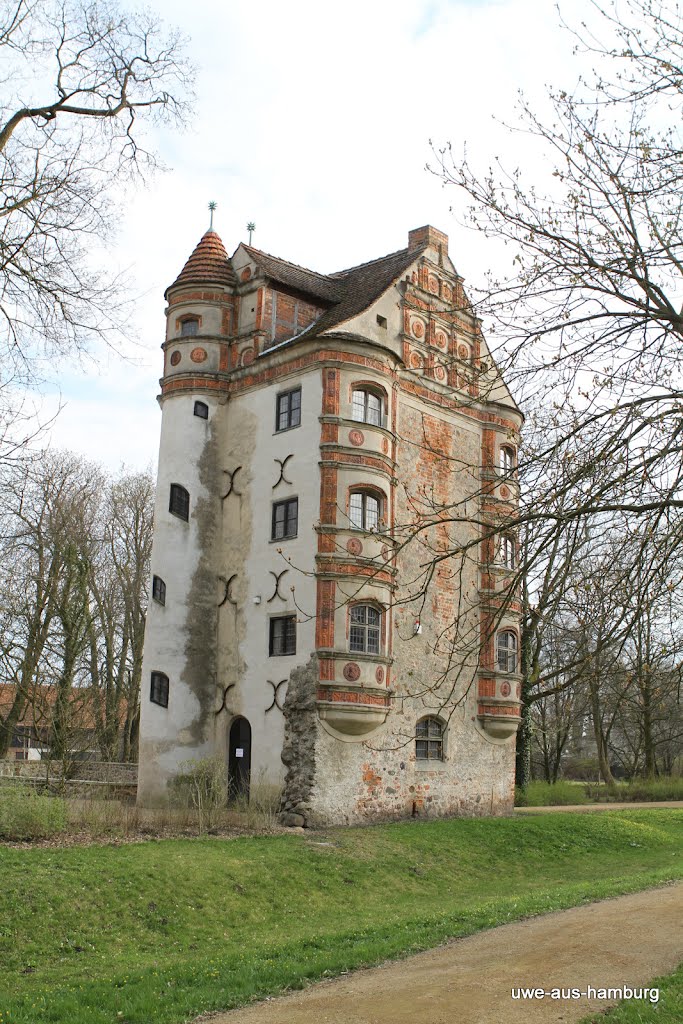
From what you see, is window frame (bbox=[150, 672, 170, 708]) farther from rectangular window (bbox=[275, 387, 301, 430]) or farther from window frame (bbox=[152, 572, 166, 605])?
rectangular window (bbox=[275, 387, 301, 430])

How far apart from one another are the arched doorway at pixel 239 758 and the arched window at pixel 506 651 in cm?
806

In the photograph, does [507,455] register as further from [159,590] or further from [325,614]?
[159,590]

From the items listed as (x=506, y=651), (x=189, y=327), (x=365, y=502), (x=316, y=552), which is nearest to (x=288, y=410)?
(x=365, y=502)

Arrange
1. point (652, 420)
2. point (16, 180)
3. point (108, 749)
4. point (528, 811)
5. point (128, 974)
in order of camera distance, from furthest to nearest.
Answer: point (108, 749) → point (528, 811) → point (16, 180) → point (128, 974) → point (652, 420)

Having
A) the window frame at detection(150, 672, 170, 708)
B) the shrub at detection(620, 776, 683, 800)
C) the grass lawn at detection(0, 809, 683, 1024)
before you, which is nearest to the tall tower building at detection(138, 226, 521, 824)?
the window frame at detection(150, 672, 170, 708)

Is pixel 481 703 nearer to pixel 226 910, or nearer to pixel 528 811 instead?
pixel 528 811

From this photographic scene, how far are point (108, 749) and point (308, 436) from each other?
22.5 meters

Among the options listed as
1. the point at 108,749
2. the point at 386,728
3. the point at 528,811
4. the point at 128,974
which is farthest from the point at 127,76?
the point at 108,749

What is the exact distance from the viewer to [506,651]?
31.2 m

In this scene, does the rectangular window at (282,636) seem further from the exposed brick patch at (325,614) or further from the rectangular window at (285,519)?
the rectangular window at (285,519)

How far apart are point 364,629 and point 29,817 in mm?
9690

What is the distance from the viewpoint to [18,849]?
17.7 m

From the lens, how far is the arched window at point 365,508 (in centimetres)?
2670

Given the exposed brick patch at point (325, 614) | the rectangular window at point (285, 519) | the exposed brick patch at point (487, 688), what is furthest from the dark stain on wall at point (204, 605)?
the exposed brick patch at point (487, 688)
